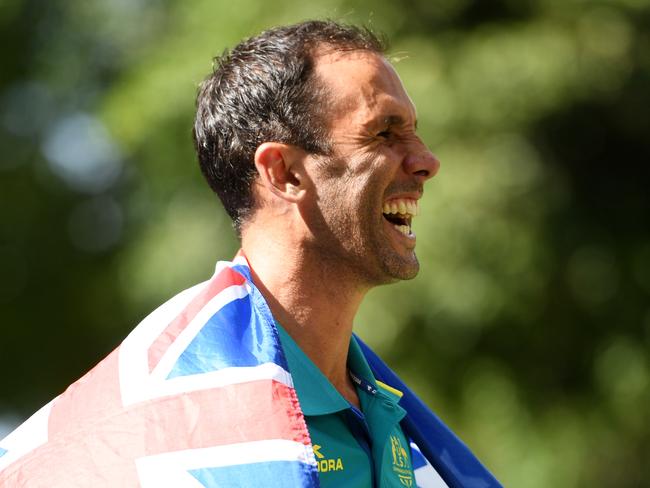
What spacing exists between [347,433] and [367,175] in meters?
0.65

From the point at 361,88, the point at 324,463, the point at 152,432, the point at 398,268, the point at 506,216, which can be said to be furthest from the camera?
the point at 506,216

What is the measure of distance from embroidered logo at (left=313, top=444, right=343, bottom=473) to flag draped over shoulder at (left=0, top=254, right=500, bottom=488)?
7.1 inches

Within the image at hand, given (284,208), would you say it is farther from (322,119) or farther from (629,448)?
(629,448)

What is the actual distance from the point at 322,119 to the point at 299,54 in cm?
20

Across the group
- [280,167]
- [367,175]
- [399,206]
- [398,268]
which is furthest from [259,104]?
[398,268]

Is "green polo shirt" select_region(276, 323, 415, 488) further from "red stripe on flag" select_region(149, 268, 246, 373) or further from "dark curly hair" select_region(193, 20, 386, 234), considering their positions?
"dark curly hair" select_region(193, 20, 386, 234)

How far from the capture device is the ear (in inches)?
114

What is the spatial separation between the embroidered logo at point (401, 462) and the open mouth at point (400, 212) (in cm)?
53

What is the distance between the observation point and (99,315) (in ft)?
29.0

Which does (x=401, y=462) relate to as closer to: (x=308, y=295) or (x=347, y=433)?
(x=347, y=433)

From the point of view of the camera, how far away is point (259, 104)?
2973mm

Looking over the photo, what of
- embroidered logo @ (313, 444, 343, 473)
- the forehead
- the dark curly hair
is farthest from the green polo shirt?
the forehead

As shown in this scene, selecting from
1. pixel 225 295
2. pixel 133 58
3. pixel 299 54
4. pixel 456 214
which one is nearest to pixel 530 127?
pixel 456 214

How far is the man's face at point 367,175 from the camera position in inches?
112
